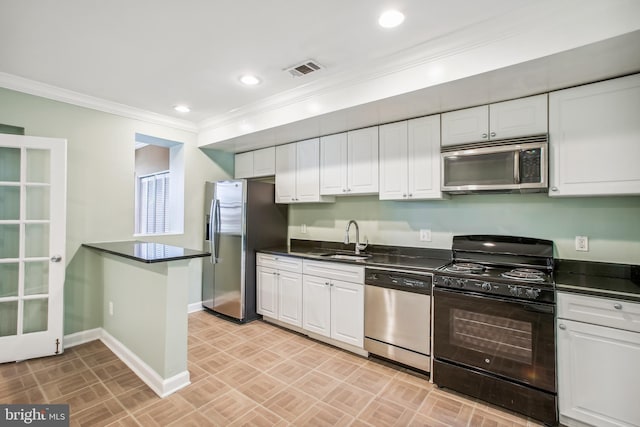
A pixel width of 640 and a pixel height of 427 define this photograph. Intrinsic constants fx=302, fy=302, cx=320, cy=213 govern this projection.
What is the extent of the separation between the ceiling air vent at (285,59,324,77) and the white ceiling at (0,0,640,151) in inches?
2.1

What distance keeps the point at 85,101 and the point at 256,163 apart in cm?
199

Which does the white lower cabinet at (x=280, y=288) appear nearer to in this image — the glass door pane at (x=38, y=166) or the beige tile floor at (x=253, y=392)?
the beige tile floor at (x=253, y=392)

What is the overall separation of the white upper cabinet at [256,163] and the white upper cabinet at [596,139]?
3022 mm

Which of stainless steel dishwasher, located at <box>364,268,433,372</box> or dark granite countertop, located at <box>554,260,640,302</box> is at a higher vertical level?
dark granite countertop, located at <box>554,260,640,302</box>

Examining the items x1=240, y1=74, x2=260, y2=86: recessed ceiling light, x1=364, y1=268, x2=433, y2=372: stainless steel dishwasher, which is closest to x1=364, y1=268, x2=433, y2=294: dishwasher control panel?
x1=364, y1=268, x2=433, y2=372: stainless steel dishwasher

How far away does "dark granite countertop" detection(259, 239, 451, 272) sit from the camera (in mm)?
2668

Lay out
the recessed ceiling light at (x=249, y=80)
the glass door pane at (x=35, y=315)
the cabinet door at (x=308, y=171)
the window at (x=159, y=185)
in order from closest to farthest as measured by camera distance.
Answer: the recessed ceiling light at (x=249, y=80)
the glass door pane at (x=35, y=315)
the cabinet door at (x=308, y=171)
the window at (x=159, y=185)

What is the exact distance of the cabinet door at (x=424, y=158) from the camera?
106 inches

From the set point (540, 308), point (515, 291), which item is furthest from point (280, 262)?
point (540, 308)

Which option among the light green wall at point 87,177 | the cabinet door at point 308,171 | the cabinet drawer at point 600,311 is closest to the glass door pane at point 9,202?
the light green wall at point 87,177

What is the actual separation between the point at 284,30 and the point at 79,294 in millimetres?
3314

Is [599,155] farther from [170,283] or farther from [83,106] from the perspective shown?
[83,106]

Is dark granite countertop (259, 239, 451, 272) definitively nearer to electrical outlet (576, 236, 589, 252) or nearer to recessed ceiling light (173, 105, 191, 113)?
electrical outlet (576, 236, 589, 252)

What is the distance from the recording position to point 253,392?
2307 mm
